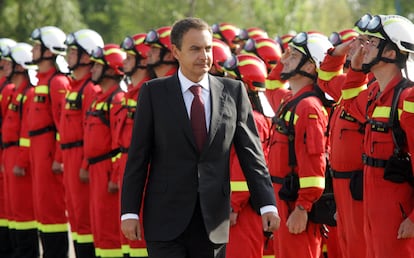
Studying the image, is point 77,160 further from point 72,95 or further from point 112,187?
point 112,187

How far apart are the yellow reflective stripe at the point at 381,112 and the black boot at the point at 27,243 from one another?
23.4 feet

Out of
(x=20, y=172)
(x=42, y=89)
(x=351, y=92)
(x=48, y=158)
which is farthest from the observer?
(x=20, y=172)

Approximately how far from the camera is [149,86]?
25.4 feet

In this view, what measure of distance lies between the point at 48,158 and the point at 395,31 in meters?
6.32

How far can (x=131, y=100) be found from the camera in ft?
39.0

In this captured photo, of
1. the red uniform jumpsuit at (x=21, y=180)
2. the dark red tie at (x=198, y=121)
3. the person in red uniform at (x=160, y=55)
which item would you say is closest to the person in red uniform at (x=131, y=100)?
the person in red uniform at (x=160, y=55)

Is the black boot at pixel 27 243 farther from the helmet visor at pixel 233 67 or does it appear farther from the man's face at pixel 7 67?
the helmet visor at pixel 233 67

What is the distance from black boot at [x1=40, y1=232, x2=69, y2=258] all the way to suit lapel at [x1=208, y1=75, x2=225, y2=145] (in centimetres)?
624

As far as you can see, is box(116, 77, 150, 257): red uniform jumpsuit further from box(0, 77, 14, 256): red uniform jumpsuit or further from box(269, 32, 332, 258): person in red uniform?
box(0, 77, 14, 256): red uniform jumpsuit

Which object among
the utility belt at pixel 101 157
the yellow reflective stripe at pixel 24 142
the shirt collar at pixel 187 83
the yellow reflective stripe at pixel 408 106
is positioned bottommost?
the yellow reflective stripe at pixel 24 142

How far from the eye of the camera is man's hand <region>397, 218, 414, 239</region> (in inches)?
320

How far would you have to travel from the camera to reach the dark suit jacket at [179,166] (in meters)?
7.53

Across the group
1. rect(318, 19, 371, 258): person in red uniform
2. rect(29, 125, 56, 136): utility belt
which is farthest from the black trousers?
rect(29, 125, 56, 136): utility belt

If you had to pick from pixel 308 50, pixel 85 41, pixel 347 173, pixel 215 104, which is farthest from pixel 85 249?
pixel 215 104
